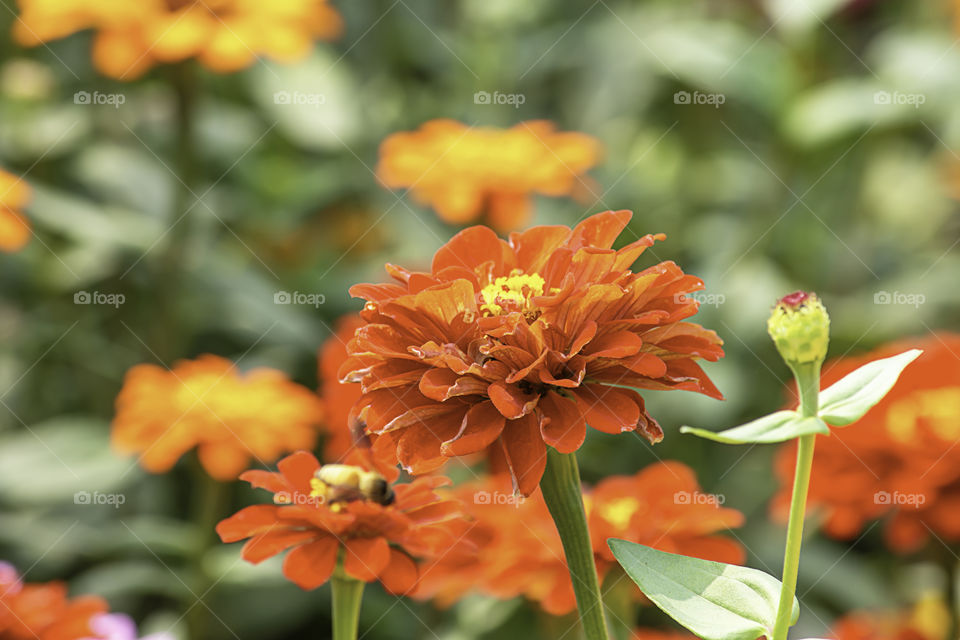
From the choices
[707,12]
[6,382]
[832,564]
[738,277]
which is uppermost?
[707,12]

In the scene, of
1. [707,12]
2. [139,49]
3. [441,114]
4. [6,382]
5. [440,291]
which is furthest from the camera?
[707,12]

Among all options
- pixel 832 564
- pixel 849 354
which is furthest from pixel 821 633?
pixel 849 354

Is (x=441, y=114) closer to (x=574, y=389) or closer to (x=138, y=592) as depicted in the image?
(x=138, y=592)

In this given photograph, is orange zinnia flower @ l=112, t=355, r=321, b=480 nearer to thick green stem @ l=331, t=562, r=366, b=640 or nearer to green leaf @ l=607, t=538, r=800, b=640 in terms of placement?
thick green stem @ l=331, t=562, r=366, b=640

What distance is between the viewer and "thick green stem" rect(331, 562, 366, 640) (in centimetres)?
61

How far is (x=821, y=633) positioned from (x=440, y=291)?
36.7 inches

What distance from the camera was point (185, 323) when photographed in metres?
1.60
